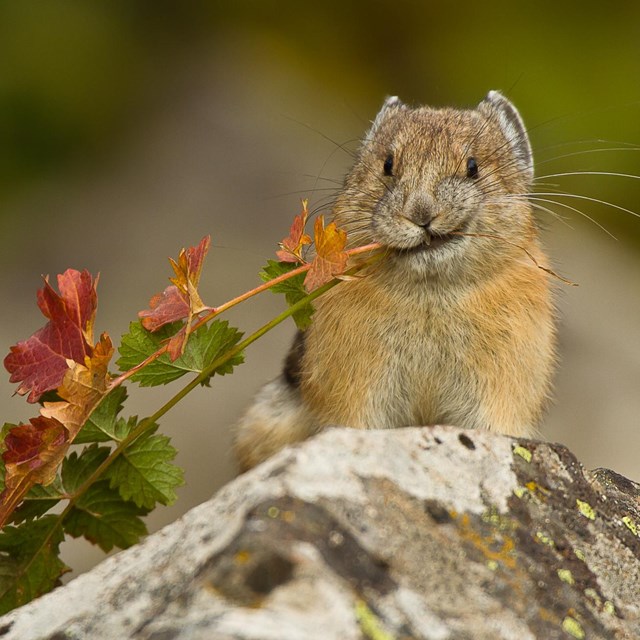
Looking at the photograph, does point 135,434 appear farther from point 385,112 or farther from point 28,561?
point 385,112

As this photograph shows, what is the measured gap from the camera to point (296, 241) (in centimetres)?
450

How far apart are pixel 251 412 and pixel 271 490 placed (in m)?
3.36

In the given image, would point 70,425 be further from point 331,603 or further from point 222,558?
point 331,603

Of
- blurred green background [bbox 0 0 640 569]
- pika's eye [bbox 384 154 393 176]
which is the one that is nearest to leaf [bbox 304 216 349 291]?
pika's eye [bbox 384 154 393 176]

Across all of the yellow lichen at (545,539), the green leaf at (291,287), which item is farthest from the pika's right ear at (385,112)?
the yellow lichen at (545,539)

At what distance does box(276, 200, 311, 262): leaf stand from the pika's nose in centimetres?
73

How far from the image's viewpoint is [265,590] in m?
2.86

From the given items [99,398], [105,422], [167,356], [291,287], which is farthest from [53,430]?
[291,287]

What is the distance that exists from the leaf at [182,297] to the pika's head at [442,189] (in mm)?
1249

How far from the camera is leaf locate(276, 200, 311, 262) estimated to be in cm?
445

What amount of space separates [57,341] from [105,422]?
41 centimetres

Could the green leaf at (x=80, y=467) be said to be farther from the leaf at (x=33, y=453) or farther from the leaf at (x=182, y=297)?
the leaf at (x=182, y=297)

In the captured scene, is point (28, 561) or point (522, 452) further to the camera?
point (28, 561)

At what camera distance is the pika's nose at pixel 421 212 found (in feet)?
16.5
